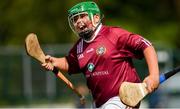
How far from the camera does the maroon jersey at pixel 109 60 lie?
27.2 feet

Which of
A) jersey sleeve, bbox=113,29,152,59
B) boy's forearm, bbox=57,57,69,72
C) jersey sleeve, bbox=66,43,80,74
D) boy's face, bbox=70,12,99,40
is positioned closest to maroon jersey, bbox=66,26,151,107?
jersey sleeve, bbox=113,29,152,59

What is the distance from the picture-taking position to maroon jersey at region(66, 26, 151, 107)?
830cm

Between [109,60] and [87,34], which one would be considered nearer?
[109,60]

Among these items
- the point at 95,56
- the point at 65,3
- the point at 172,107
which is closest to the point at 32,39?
the point at 95,56

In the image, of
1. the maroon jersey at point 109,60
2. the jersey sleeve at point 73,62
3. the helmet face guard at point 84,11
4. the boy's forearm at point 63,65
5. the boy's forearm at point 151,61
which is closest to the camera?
the boy's forearm at point 151,61

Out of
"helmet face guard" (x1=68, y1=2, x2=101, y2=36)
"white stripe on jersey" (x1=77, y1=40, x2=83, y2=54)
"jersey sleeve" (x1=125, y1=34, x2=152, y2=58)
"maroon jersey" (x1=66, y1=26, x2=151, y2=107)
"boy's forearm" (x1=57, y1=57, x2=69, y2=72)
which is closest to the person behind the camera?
"jersey sleeve" (x1=125, y1=34, x2=152, y2=58)

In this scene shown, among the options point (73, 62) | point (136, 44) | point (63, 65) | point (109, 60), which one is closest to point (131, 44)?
point (136, 44)

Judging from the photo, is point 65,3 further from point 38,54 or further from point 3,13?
point 38,54

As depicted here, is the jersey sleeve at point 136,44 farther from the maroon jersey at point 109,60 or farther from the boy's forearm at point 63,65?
the boy's forearm at point 63,65

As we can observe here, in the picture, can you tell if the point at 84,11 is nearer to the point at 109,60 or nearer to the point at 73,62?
the point at 109,60

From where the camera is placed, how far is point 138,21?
2948cm

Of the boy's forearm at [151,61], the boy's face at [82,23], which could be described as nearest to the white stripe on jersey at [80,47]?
the boy's face at [82,23]

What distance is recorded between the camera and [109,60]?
27.3ft

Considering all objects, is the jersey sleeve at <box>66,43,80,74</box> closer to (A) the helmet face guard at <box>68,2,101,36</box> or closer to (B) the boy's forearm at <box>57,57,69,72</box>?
(B) the boy's forearm at <box>57,57,69,72</box>
